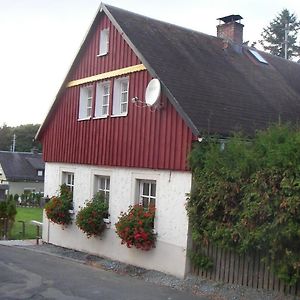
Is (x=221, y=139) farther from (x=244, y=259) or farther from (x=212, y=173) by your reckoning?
(x=244, y=259)

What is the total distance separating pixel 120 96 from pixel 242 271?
7.05 m

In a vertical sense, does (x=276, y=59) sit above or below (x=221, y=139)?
above

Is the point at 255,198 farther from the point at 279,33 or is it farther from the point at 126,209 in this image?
the point at 279,33

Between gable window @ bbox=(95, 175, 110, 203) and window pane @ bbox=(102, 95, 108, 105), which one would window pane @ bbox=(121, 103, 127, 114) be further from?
gable window @ bbox=(95, 175, 110, 203)

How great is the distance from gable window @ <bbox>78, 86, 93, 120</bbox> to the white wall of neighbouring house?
182cm

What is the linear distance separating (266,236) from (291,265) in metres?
0.68

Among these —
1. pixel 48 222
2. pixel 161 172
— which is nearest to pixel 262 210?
pixel 161 172

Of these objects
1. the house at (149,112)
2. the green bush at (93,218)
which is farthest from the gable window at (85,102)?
the green bush at (93,218)

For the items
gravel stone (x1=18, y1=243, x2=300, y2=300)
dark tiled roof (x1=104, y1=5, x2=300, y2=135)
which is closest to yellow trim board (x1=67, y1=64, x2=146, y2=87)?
dark tiled roof (x1=104, y1=5, x2=300, y2=135)

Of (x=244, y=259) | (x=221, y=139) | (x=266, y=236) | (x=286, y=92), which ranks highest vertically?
(x=286, y=92)

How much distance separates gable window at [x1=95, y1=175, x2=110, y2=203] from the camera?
53.5 ft

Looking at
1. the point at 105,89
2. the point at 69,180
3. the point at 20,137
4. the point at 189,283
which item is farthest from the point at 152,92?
the point at 20,137

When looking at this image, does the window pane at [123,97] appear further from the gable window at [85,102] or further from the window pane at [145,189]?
the window pane at [145,189]

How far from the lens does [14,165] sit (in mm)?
67000
